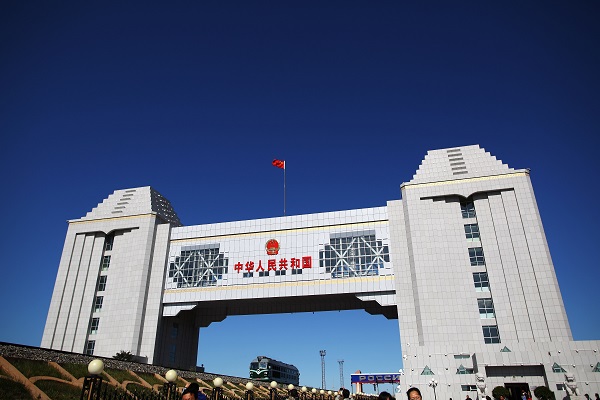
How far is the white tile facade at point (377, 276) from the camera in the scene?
35188 mm

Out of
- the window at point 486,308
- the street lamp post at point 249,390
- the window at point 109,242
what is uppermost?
the window at point 109,242

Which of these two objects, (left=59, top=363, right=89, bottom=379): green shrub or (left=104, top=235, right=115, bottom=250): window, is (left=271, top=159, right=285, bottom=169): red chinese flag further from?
(left=59, top=363, right=89, bottom=379): green shrub

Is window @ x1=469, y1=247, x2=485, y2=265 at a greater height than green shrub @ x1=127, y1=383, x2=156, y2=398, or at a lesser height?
greater

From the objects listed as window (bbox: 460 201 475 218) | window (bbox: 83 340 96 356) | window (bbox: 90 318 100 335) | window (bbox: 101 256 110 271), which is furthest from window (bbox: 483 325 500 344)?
window (bbox: 101 256 110 271)

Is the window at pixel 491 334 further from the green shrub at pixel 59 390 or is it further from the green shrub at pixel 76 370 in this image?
the green shrub at pixel 59 390

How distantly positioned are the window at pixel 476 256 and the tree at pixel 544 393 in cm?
1140

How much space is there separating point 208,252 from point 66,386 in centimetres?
2640

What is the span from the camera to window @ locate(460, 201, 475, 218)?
42.0 m

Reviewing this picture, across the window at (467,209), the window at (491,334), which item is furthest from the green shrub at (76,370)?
the window at (467,209)

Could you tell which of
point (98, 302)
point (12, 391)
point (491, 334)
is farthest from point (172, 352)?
point (491, 334)

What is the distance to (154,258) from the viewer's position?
157 feet

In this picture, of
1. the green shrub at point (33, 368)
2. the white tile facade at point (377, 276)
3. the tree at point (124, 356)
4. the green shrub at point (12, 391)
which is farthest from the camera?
the tree at point (124, 356)

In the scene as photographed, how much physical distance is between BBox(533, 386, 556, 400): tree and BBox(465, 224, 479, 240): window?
14.0 m

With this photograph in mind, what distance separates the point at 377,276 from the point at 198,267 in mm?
19779
